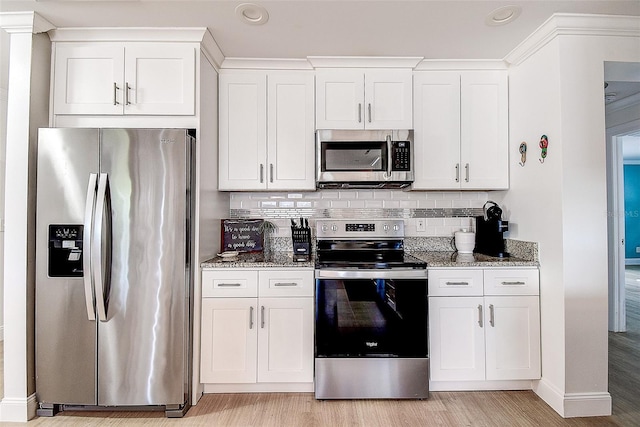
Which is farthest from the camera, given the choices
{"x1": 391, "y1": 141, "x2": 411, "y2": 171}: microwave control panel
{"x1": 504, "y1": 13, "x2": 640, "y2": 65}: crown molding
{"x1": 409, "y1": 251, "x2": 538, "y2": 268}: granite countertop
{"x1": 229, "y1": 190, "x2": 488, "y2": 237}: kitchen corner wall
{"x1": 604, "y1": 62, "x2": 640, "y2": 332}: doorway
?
{"x1": 604, "y1": 62, "x2": 640, "y2": 332}: doorway

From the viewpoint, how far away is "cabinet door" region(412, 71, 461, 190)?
2.62 metres

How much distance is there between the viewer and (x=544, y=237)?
220 centimetres

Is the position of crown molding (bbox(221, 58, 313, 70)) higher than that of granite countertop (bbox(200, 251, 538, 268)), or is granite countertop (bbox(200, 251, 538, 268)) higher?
crown molding (bbox(221, 58, 313, 70))

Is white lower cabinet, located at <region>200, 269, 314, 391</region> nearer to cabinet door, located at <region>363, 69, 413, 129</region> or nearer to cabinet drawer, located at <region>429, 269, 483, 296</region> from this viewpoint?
cabinet drawer, located at <region>429, 269, 483, 296</region>

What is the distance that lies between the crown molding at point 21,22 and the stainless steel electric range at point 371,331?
2340 millimetres

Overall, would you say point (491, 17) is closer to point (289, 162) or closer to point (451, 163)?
point (451, 163)

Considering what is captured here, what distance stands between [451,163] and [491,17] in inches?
40.0

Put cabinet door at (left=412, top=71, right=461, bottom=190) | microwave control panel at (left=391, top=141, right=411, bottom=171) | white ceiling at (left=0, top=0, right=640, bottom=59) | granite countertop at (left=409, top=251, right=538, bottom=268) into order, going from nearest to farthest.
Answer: white ceiling at (left=0, top=0, right=640, bottom=59) < granite countertop at (left=409, top=251, right=538, bottom=268) < microwave control panel at (left=391, top=141, right=411, bottom=171) < cabinet door at (left=412, top=71, right=461, bottom=190)

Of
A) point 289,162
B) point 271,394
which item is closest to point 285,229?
point 289,162

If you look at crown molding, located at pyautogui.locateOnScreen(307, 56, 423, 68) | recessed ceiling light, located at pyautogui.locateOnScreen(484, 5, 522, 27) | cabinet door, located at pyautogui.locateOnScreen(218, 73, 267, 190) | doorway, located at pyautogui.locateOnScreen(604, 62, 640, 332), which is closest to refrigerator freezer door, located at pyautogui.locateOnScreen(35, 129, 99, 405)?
cabinet door, located at pyautogui.locateOnScreen(218, 73, 267, 190)

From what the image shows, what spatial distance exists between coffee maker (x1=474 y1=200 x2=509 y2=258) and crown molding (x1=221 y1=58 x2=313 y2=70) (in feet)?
6.08

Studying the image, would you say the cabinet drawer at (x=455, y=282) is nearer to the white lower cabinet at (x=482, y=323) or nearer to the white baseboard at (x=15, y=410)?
the white lower cabinet at (x=482, y=323)

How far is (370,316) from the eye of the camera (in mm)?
2186

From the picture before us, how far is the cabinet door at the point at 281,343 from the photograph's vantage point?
2246mm
